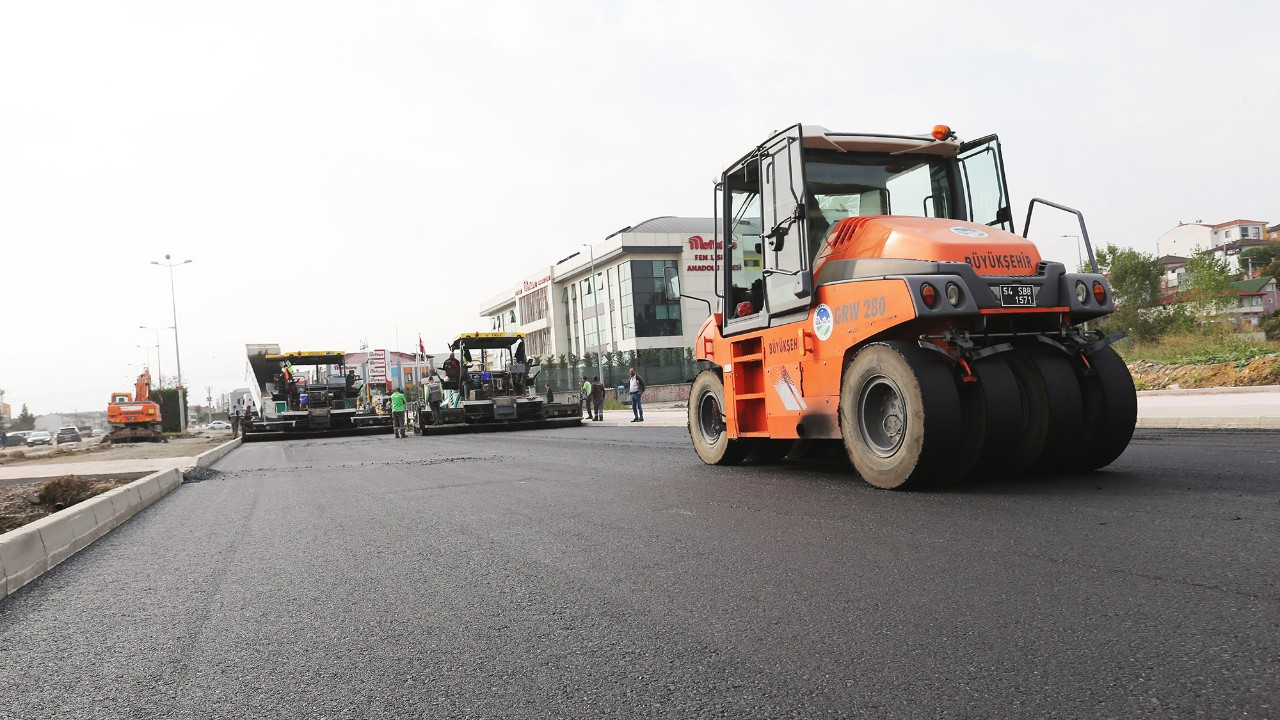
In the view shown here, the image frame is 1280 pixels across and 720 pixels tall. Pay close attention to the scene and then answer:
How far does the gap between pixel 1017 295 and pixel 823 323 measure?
4.72 feet

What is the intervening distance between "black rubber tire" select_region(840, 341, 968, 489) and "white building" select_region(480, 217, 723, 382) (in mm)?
43639

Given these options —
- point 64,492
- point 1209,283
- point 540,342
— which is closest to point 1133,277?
point 1209,283

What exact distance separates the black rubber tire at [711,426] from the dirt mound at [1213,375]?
1104 cm

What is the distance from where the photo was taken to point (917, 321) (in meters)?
6.04

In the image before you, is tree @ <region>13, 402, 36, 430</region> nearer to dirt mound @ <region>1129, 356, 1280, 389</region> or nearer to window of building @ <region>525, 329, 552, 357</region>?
window of building @ <region>525, 329, 552, 357</region>

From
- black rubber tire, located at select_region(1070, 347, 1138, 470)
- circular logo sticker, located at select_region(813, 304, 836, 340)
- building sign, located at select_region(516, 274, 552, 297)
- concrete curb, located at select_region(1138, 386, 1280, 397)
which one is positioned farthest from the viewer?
building sign, located at select_region(516, 274, 552, 297)

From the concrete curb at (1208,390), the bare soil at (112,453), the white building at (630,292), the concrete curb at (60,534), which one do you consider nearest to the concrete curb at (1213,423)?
the concrete curb at (1208,390)

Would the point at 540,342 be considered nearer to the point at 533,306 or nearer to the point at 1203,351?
the point at 533,306

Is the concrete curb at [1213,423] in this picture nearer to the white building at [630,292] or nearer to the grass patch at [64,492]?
the grass patch at [64,492]

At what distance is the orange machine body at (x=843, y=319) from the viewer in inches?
243

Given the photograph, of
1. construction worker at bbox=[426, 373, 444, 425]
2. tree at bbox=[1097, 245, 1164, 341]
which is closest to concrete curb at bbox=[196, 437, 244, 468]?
construction worker at bbox=[426, 373, 444, 425]

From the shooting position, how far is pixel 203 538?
6.18 meters

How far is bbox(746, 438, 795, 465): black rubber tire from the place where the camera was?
903cm

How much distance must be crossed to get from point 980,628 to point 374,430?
3043 cm
